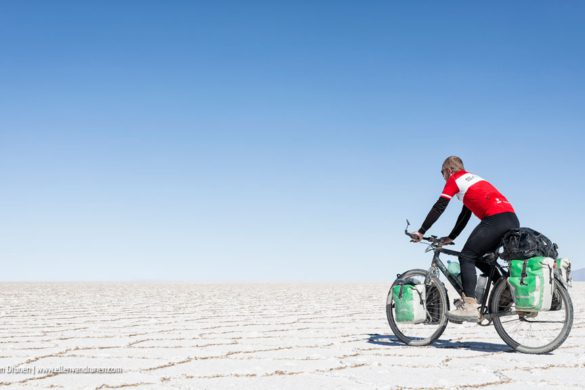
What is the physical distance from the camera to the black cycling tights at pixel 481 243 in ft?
19.4

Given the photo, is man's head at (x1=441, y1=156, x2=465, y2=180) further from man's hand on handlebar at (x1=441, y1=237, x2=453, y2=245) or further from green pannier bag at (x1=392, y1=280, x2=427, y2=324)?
green pannier bag at (x1=392, y1=280, x2=427, y2=324)

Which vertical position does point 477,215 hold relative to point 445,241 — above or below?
above

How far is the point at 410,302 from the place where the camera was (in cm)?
630

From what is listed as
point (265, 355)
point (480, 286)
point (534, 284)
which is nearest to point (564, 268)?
point (534, 284)

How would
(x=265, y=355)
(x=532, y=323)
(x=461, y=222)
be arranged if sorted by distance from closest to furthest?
(x=265, y=355) < (x=532, y=323) < (x=461, y=222)

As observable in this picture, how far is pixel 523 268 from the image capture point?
5699 millimetres

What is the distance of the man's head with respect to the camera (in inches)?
243

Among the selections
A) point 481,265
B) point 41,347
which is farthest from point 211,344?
point 481,265

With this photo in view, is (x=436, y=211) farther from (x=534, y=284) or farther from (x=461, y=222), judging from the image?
(x=534, y=284)

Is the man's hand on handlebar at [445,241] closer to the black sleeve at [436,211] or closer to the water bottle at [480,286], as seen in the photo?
the black sleeve at [436,211]

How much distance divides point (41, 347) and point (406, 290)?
3201 millimetres

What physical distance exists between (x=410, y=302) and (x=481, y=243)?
841 millimetres

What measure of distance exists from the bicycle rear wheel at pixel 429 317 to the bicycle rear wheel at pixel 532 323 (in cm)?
50

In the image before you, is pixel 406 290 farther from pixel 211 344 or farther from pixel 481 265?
pixel 211 344
